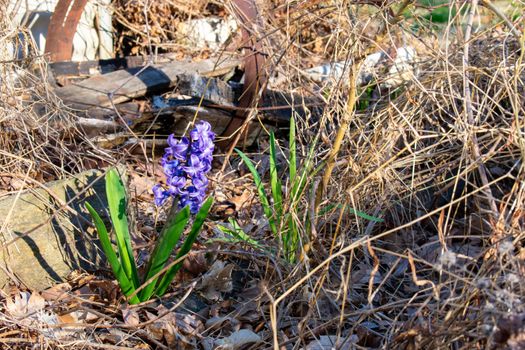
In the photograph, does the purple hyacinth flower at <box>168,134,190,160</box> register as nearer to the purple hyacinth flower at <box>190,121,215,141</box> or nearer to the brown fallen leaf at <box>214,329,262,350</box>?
the purple hyacinth flower at <box>190,121,215,141</box>

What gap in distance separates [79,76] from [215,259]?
7.52 feet

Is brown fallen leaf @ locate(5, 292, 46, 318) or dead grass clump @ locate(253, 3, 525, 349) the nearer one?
dead grass clump @ locate(253, 3, 525, 349)

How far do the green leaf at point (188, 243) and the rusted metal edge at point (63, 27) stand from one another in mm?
2476

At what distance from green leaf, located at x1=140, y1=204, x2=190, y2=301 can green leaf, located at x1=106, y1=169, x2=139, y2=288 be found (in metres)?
Result: 0.06

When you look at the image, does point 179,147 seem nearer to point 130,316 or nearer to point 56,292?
point 130,316

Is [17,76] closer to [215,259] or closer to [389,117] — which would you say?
[215,259]

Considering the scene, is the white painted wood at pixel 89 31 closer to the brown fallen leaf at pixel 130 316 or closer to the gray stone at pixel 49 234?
the gray stone at pixel 49 234

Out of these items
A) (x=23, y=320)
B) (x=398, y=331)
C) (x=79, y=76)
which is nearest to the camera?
(x=398, y=331)

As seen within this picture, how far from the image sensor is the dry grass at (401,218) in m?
1.92

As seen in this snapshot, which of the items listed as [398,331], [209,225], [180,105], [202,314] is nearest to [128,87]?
[180,105]

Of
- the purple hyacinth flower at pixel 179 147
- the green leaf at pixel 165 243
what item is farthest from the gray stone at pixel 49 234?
the purple hyacinth flower at pixel 179 147

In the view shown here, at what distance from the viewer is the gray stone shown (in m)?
2.64

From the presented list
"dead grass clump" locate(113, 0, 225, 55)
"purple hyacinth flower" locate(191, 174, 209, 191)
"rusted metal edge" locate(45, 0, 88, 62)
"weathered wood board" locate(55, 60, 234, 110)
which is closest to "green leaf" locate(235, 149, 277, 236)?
"purple hyacinth flower" locate(191, 174, 209, 191)

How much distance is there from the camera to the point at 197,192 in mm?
2387
